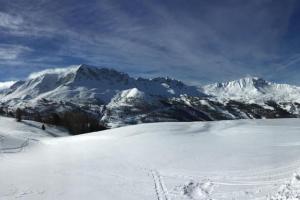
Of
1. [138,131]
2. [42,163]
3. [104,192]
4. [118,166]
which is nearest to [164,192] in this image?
[104,192]

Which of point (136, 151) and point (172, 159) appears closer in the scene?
point (172, 159)

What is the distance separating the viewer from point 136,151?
Answer: 34.0m

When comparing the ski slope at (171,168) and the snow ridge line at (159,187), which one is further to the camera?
the ski slope at (171,168)

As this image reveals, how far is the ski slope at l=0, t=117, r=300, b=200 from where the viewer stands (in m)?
19.1

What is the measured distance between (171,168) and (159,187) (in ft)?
18.5

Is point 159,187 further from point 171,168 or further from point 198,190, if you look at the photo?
point 171,168

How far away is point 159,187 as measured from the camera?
2061 centimetres

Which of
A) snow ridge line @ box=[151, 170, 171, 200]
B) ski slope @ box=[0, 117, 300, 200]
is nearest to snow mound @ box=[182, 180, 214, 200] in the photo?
ski slope @ box=[0, 117, 300, 200]

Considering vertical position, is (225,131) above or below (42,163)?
above

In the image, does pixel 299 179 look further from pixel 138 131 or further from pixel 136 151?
pixel 138 131

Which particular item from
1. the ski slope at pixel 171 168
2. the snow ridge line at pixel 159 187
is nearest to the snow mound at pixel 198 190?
the ski slope at pixel 171 168

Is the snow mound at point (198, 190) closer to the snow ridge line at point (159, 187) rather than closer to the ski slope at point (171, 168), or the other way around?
the ski slope at point (171, 168)

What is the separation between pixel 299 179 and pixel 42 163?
20071 millimetres

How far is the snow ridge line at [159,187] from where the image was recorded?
1856 cm
